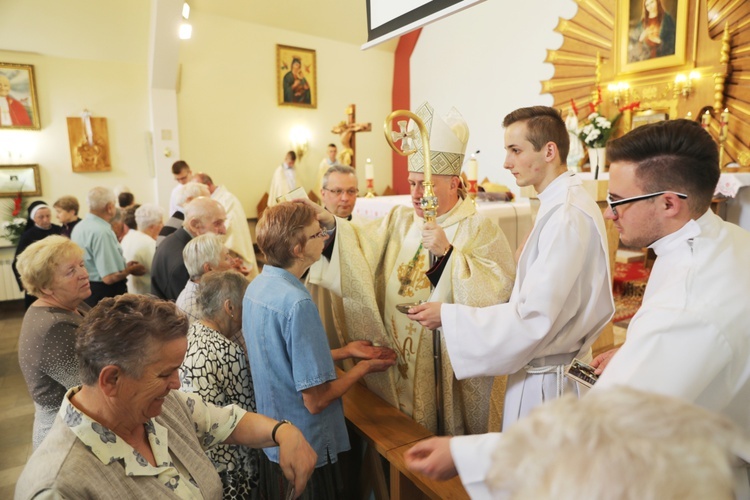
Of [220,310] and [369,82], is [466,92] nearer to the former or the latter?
[369,82]

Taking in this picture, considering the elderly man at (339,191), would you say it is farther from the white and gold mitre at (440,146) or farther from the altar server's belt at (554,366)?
the altar server's belt at (554,366)

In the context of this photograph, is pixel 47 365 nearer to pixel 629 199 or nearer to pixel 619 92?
pixel 629 199

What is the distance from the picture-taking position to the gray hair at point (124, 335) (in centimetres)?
120

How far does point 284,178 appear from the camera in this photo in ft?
31.8

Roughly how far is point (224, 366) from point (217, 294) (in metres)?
0.29

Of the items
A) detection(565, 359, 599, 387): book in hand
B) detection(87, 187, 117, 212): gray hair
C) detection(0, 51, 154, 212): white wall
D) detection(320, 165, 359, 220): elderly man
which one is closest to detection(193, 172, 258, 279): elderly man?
detection(87, 187, 117, 212): gray hair

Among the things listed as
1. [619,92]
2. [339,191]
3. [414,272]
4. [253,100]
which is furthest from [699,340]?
[253,100]

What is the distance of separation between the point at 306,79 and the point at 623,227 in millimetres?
9487

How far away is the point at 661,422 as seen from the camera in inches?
23.2

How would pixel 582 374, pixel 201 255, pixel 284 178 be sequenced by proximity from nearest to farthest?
pixel 582 374
pixel 201 255
pixel 284 178

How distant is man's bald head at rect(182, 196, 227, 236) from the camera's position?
3.37 metres

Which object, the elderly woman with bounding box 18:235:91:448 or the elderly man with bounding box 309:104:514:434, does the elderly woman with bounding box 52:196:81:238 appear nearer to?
the elderly woman with bounding box 18:235:91:448

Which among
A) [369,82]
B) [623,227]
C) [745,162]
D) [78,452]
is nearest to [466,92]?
[369,82]

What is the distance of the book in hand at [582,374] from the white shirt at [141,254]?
141 inches
